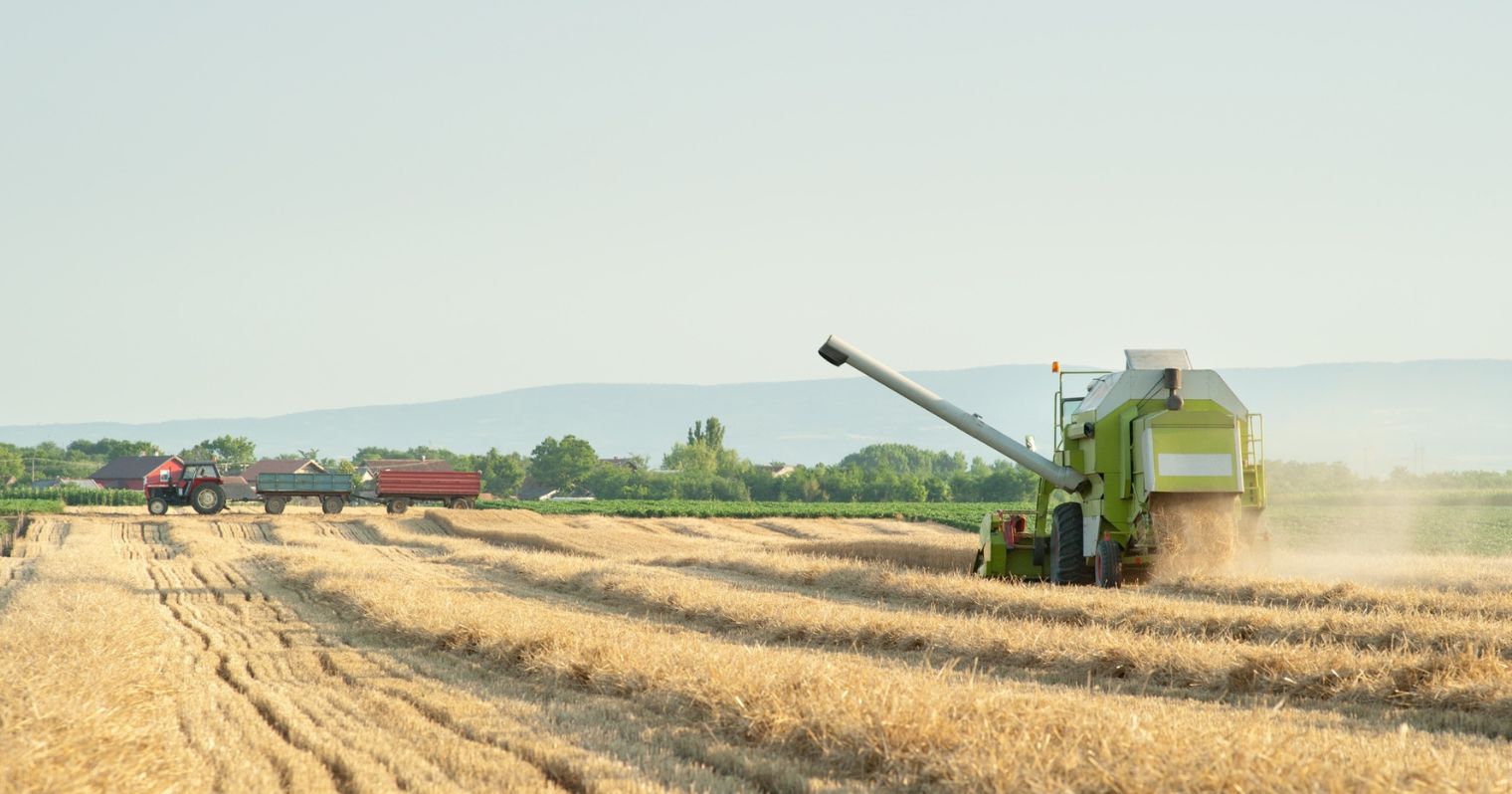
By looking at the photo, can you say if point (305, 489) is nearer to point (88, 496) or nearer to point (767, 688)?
point (88, 496)

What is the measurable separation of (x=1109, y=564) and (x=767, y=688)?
11416 mm

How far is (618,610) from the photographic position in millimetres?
18203

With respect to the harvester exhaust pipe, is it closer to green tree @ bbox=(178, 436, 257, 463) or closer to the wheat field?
the wheat field

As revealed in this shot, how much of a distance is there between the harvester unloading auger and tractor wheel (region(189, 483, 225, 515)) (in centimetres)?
3995

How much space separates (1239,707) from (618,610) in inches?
393

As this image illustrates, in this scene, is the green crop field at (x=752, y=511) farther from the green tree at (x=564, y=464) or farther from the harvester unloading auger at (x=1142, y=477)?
the green tree at (x=564, y=464)

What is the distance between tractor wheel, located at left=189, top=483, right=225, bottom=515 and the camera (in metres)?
54.1

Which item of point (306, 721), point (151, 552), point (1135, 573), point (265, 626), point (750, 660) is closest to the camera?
point (306, 721)

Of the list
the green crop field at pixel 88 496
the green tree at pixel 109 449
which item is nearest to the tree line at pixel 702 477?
the green tree at pixel 109 449

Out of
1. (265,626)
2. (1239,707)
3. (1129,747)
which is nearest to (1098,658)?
(1239,707)

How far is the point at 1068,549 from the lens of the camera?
20547mm

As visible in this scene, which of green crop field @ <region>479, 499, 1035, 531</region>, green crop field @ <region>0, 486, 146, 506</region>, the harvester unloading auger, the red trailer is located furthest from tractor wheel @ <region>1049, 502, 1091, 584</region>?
green crop field @ <region>0, 486, 146, 506</region>

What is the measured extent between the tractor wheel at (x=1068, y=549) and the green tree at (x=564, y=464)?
4419 inches

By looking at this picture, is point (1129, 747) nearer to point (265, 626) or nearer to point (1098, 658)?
point (1098, 658)
